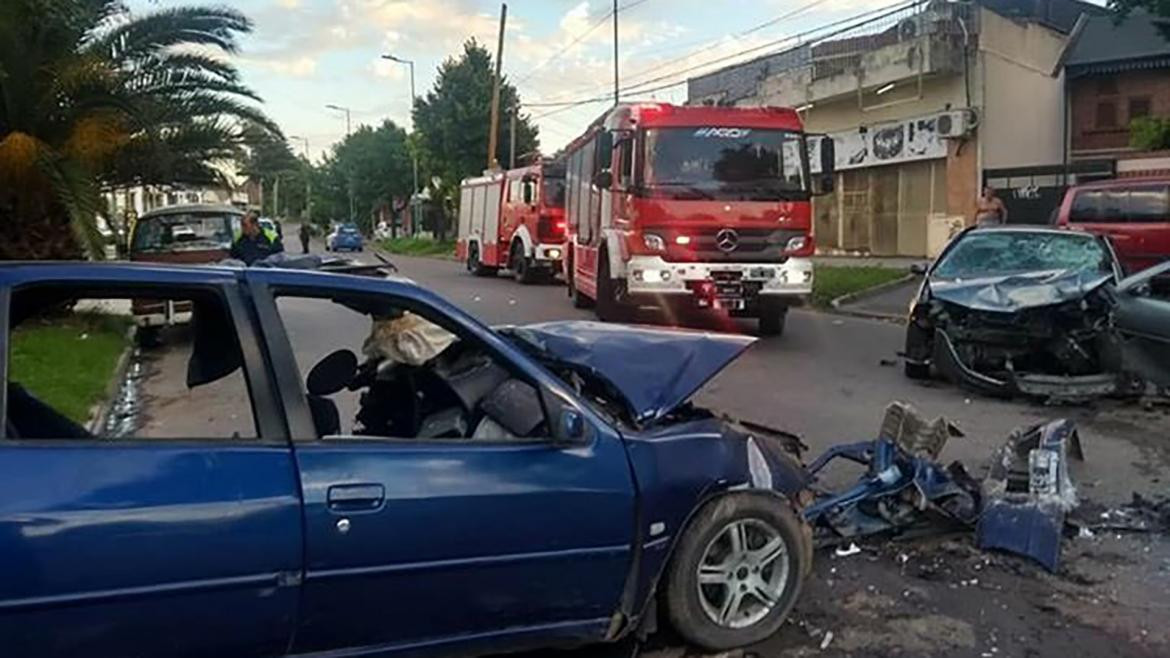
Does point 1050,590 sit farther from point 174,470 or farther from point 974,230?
point 974,230

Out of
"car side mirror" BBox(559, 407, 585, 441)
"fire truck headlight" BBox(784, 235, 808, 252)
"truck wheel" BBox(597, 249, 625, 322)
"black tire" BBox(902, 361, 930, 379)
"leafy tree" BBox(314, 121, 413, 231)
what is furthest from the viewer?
"leafy tree" BBox(314, 121, 413, 231)

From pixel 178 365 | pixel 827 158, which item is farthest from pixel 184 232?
pixel 178 365

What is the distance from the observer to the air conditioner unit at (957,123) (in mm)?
26281

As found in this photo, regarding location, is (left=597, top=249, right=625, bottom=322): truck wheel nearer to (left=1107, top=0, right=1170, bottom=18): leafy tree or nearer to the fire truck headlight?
the fire truck headlight

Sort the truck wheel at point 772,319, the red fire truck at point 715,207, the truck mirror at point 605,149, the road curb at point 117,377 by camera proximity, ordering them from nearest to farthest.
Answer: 1. the road curb at point 117,377
2. the red fire truck at point 715,207
3. the truck wheel at point 772,319
4. the truck mirror at point 605,149

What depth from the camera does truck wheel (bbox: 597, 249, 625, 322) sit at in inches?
586

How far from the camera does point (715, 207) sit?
13203mm

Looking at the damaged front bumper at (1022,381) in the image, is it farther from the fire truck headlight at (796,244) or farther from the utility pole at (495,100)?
the utility pole at (495,100)

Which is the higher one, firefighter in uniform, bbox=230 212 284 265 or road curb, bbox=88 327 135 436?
firefighter in uniform, bbox=230 212 284 265

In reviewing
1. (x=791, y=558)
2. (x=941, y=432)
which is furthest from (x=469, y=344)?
(x=941, y=432)

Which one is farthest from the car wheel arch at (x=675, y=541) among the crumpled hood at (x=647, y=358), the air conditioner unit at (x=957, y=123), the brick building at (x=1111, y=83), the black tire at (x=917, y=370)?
the brick building at (x=1111, y=83)

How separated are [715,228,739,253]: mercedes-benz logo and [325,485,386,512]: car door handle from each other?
10.3 meters

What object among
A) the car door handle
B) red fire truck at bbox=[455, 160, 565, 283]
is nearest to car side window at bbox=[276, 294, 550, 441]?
the car door handle

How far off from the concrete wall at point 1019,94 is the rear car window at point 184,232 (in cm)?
1911
